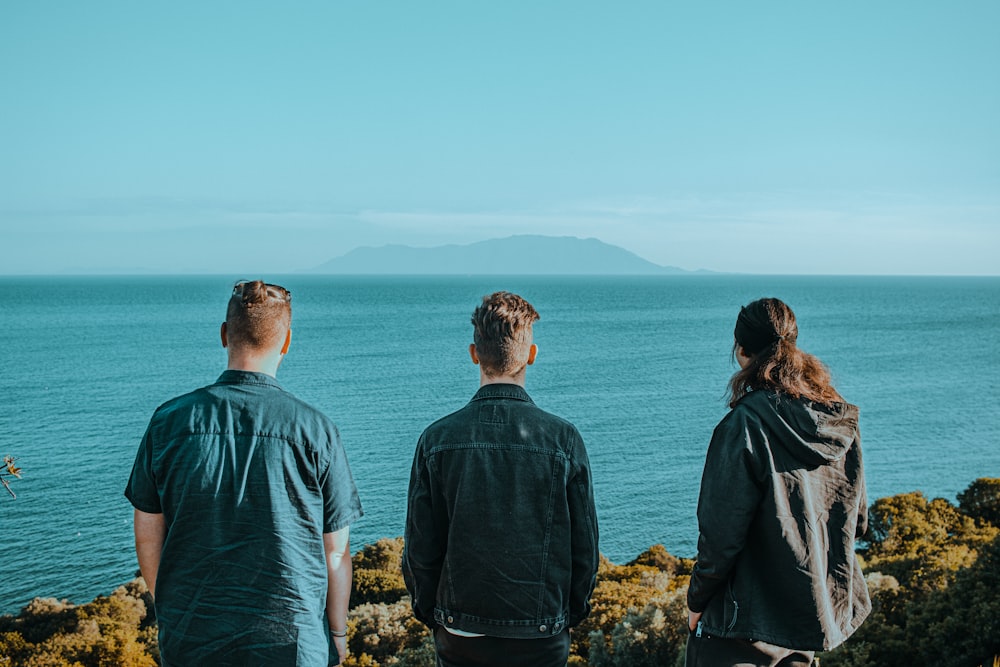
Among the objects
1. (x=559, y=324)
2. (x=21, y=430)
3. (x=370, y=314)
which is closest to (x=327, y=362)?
(x=21, y=430)

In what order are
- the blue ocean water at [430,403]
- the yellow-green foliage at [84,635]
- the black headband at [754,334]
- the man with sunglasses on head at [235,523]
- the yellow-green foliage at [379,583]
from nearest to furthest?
1. the man with sunglasses on head at [235,523]
2. the black headband at [754,334]
3. the yellow-green foliage at [84,635]
4. the yellow-green foliage at [379,583]
5. the blue ocean water at [430,403]

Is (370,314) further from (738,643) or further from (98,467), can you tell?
(738,643)

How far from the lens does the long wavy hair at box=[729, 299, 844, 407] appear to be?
3.07 m

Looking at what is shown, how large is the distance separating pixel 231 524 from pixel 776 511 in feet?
6.92

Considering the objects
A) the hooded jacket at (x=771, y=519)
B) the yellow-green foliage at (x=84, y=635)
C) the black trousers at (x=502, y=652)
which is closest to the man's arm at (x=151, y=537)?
the black trousers at (x=502, y=652)

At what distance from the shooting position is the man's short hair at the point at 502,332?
121 inches

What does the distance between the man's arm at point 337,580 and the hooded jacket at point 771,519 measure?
143cm

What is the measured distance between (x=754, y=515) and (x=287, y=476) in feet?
6.13

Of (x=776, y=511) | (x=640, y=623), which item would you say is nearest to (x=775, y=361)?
(x=776, y=511)

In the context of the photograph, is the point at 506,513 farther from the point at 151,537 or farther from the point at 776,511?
the point at 151,537

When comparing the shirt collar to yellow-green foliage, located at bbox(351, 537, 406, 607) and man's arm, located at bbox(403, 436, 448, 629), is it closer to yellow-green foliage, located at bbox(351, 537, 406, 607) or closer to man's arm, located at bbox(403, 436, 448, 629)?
man's arm, located at bbox(403, 436, 448, 629)

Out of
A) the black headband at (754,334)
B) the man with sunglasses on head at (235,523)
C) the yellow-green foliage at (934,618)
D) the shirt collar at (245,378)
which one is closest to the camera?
the man with sunglasses on head at (235,523)

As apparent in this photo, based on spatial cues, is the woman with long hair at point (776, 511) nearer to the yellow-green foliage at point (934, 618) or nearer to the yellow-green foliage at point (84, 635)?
the yellow-green foliage at point (934, 618)

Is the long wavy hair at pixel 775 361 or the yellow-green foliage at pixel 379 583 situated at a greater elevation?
the long wavy hair at pixel 775 361
